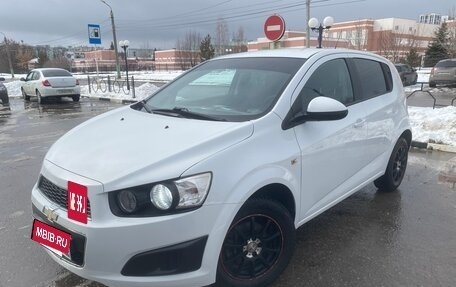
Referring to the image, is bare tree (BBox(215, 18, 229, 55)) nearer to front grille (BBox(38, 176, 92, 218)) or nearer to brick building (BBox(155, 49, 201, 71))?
brick building (BBox(155, 49, 201, 71))

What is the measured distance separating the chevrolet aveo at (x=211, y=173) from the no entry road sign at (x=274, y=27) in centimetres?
604

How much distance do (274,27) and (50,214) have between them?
8471 mm

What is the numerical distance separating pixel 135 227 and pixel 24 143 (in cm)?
753

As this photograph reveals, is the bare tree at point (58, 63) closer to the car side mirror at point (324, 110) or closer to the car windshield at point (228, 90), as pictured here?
the car windshield at point (228, 90)

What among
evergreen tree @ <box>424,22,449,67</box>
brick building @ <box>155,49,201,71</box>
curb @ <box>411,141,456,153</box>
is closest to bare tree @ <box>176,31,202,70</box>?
brick building @ <box>155,49,201,71</box>

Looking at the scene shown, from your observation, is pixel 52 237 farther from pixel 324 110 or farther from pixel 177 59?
pixel 177 59

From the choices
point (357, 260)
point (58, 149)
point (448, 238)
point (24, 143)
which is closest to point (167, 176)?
point (58, 149)

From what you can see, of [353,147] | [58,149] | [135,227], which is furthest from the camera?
[353,147]

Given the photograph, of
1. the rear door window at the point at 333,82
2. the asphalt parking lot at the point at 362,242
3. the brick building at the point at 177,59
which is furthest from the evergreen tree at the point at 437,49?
the rear door window at the point at 333,82

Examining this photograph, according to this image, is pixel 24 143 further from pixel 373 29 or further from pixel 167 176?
pixel 373 29

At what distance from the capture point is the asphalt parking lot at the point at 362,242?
309 cm

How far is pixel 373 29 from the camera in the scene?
8669cm

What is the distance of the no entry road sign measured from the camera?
9773 millimetres

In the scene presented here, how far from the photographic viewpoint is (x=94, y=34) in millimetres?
20391
